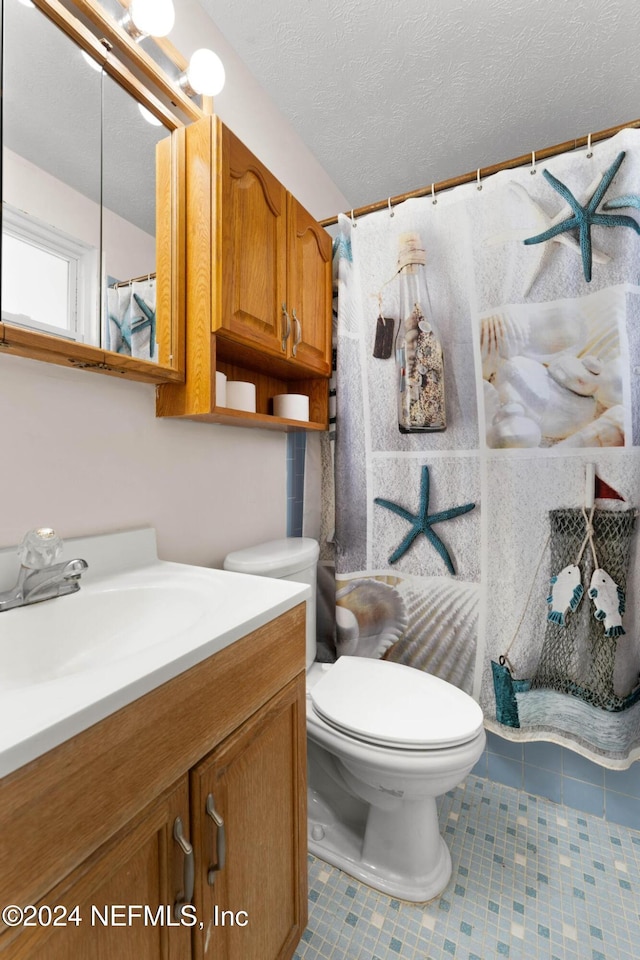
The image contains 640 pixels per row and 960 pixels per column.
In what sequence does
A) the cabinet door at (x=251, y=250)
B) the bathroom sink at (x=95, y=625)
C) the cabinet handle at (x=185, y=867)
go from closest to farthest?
the cabinet handle at (x=185, y=867) → the bathroom sink at (x=95, y=625) → the cabinet door at (x=251, y=250)

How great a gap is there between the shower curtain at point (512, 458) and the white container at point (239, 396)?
428 millimetres

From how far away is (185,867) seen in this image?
619 mm

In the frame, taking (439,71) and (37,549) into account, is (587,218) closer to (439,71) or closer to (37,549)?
(439,71)

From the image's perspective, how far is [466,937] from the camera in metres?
1.04

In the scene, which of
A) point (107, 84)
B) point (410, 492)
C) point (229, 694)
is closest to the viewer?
point (229, 694)

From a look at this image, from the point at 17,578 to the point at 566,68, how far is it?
6.97ft

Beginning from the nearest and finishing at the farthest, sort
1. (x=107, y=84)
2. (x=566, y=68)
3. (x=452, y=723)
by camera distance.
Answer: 1. (x=107, y=84)
2. (x=452, y=723)
3. (x=566, y=68)

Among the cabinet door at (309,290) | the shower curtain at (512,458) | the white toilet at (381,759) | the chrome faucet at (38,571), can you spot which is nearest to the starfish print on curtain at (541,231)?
the shower curtain at (512,458)

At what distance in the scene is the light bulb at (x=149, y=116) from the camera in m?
1.05

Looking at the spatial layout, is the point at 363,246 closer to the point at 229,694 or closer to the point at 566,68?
the point at 566,68

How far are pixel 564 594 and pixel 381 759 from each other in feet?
2.39

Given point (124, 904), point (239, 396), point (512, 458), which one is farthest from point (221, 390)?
A: point (124, 904)

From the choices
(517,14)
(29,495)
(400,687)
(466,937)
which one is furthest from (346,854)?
(517,14)

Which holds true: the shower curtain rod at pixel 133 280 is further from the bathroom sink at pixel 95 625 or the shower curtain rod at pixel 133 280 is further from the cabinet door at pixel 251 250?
the bathroom sink at pixel 95 625
